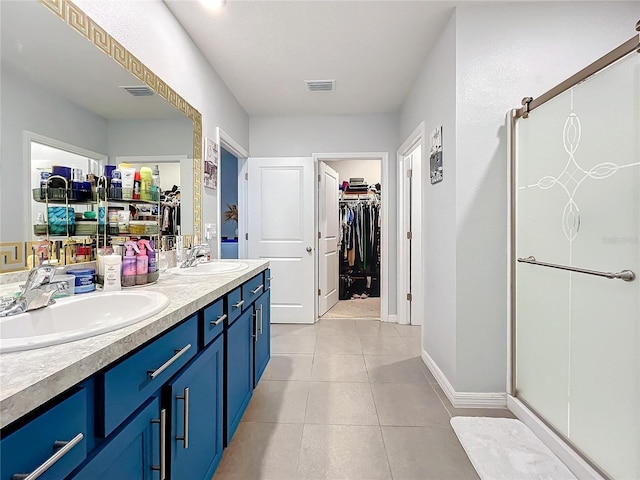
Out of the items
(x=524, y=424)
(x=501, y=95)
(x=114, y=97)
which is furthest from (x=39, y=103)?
(x=524, y=424)

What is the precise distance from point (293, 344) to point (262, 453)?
1.58 meters

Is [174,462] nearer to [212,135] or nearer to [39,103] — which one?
[39,103]

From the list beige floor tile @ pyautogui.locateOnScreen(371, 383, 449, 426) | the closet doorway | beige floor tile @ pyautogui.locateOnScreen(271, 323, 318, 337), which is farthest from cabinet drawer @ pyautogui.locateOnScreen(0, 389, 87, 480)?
the closet doorway

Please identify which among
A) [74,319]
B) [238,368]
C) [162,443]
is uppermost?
[74,319]

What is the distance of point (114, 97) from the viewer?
5.21ft

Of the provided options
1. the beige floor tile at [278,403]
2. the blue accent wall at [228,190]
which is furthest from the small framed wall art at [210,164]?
the blue accent wall at [228,190]

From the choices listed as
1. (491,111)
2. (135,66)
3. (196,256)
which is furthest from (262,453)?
(491,111)

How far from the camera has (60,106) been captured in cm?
129

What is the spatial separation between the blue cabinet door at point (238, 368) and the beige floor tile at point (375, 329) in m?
1.84

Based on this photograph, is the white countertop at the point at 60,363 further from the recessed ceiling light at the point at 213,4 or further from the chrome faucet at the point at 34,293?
the recessed ceiling light at the point at 213,4

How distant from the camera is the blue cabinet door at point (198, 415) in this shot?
1032 mm

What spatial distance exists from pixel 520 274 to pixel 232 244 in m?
3.47

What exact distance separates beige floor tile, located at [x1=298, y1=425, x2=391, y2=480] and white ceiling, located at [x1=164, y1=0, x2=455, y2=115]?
257 cm

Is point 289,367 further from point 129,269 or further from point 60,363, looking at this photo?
point 60,363
